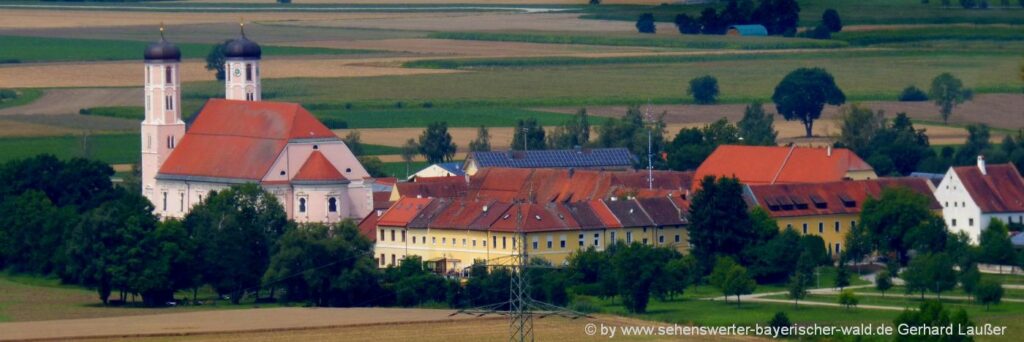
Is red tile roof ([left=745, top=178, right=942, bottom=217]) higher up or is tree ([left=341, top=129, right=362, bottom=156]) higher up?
tree ([left=341, top=129, right=362, bottom=156])

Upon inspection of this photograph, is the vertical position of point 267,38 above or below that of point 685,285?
above

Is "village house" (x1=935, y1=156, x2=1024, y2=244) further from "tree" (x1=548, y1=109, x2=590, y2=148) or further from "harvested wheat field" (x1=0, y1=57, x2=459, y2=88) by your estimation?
"harvested wheat field" (x1=0, y1=57, x2=459, y2=88)

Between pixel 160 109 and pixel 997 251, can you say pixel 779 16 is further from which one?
pixel 997 251

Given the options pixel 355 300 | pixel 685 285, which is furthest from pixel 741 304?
pixel 355 300

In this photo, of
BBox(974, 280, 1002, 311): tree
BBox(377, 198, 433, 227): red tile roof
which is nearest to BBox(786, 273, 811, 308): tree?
BBox(974, 280, 1002, 311): tree

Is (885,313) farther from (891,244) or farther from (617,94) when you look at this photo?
(617,94)

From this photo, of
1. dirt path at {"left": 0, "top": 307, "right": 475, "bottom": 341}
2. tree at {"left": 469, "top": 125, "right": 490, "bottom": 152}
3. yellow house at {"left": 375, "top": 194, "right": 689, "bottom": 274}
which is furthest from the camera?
tree at {"left": 469, "top": 125, "right": 490, "bottom": 152}

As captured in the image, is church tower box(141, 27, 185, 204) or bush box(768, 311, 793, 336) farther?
church tower box(141, 27, 185, 204)
